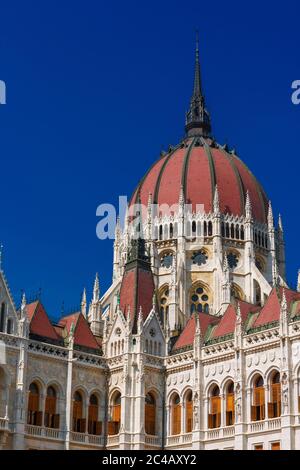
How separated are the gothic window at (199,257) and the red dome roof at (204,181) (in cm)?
416

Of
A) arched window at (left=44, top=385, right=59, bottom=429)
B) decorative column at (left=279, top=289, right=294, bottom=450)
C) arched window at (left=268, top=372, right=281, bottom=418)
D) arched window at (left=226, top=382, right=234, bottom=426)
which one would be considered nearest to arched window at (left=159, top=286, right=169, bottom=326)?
arched window at (left=226, top=382, right=234, bottom=426)

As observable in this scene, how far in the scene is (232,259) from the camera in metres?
82.3

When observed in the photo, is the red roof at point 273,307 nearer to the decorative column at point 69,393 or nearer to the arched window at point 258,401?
the arched window at point 258,401

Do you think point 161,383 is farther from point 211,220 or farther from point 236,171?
point 236,171

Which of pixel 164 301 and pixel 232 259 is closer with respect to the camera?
pixel 164 301

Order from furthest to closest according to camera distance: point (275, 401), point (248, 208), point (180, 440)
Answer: point (248, 208) < point (180, 440) < point (275, 401)

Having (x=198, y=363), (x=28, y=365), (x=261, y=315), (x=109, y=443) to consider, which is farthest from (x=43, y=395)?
(x=261, y=315)

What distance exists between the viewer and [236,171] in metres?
85.8

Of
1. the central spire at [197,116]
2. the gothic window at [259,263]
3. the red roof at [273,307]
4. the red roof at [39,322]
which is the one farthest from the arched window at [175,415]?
the central spire at [197,116]

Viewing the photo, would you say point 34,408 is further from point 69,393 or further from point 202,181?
point 202,181

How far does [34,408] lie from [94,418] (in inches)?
206

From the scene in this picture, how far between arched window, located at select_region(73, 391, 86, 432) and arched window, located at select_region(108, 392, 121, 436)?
6.27 ft

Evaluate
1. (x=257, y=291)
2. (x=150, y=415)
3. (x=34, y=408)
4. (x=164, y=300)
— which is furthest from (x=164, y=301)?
(x=34, y=408)

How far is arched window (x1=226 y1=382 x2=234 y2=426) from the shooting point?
56.2 meters
